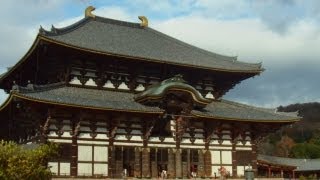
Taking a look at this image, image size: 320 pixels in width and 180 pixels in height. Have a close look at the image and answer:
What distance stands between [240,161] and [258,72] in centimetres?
839

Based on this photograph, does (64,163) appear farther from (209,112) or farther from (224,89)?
(224,89)

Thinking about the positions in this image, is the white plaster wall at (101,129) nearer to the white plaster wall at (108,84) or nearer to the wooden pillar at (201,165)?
the white plaster wall at (108,84)

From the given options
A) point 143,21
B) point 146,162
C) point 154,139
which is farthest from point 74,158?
point 143,21

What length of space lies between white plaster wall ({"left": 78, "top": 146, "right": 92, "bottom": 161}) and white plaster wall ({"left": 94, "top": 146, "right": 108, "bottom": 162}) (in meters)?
0.46

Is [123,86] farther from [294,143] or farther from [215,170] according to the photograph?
[294,143]

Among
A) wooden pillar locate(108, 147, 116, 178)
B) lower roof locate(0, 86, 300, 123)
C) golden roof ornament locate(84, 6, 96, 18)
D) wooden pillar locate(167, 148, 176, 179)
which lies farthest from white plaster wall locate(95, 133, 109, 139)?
golden roof ornament locate(84, 6, 96, 18)

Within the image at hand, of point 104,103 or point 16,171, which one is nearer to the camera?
point 16,171

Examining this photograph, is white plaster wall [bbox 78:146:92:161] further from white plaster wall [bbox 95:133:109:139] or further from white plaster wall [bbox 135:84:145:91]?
white plaster wall [bbox 135:84:145:91]

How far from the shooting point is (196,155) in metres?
42.9

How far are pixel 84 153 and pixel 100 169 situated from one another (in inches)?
68.7

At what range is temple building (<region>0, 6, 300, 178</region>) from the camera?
123 ft

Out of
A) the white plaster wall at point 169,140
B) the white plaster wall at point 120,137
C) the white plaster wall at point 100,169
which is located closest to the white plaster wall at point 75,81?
the white plaster wall at point 120,137

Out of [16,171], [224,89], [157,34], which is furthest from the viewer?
[157,34]

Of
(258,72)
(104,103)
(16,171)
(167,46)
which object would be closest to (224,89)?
(258,72)
